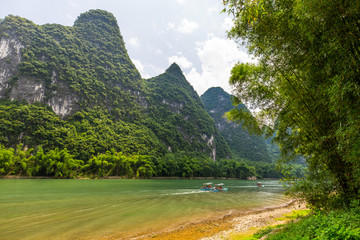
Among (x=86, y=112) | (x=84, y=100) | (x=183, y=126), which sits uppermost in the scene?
(x=84, y=100)

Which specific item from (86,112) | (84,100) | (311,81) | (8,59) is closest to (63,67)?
(8,59)

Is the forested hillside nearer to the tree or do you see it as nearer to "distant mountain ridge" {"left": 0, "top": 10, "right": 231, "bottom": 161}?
"distant mountain ridge" {"left": 0, "top": 10, "right": 231, "bottom": 161}

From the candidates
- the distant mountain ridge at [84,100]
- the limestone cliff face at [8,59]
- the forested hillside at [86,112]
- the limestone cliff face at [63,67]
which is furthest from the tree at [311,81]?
the limestone cliff face at [8,59]

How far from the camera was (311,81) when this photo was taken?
20.1 ft

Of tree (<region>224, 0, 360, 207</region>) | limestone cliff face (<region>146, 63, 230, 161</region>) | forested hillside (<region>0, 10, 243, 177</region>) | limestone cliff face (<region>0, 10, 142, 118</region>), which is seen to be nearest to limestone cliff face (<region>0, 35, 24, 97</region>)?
limestone cliff face (<region>0, 10, 142, 118</region>)

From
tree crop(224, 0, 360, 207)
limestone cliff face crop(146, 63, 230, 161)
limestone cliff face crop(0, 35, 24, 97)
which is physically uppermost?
limestone cliff face crop(0, 35, 24, 97)

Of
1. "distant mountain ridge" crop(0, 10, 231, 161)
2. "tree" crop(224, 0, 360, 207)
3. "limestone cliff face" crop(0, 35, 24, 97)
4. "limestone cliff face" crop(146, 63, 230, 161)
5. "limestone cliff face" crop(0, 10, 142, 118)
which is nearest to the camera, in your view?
"tree" crop(224, 0, 360, 207)

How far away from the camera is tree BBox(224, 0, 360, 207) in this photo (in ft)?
14.0

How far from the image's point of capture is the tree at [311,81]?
14.0ft

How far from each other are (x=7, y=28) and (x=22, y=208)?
6067 inches

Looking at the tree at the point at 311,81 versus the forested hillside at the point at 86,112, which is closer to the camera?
the tree at the point at 311,81

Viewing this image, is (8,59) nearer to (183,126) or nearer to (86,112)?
(86,112)

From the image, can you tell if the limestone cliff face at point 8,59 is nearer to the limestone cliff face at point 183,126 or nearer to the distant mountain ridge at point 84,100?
the distant mountain ridge at point 84,100

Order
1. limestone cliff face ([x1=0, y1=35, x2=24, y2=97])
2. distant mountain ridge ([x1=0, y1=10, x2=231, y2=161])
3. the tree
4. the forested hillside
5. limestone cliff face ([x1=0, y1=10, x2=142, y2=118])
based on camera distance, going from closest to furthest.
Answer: the tree < the forested hillside < distant mountain ridge ([x1=0, y1=10, x2=231, y2=161]) < limestone cliff face ([x1=0, y1=35, x2=24, y2=97]) < limestone cliff face ([x1=0, y1=10, x2=142, y2=118])
